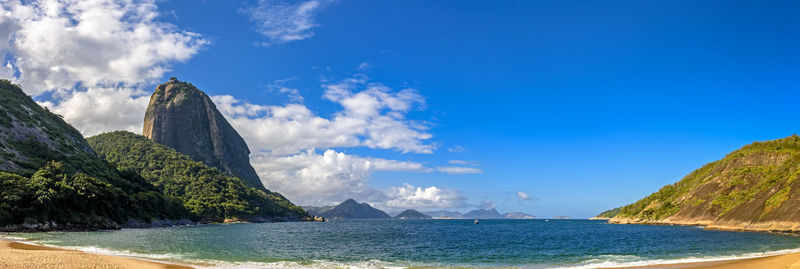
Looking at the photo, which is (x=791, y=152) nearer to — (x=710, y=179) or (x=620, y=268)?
(x=710, y=179)

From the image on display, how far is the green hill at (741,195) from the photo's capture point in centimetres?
8156

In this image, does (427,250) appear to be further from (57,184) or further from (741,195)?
(741,195)

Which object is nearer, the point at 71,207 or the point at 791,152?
the point at 71,207

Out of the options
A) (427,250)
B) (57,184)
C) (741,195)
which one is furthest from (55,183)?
(741,195)

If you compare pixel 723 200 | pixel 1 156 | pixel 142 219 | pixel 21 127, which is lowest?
pixel 142 219

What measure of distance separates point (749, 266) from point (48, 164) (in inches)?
5845

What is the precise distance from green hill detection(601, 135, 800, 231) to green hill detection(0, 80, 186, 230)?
149m

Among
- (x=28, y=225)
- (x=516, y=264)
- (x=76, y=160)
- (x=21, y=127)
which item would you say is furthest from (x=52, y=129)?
(x=516, y=264)

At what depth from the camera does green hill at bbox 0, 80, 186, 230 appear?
277ft

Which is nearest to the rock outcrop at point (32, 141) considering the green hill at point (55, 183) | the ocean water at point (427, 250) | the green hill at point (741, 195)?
the green hill at point (55, 183)

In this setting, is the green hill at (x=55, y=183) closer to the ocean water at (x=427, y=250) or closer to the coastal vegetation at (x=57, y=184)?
the coastal vegetation at (x=57, y=184)

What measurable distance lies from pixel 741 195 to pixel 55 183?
567 ft

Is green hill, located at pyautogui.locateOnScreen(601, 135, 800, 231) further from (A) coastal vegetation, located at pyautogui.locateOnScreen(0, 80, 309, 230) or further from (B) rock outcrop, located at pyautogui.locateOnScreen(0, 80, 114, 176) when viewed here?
(B) rock outcrop, located at pyautogui.locateOnScreen(0, 80, 114, 176)

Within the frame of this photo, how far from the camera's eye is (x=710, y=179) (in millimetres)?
130375
